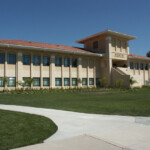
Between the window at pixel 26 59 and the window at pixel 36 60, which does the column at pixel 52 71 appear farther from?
the window at pixel 26 59

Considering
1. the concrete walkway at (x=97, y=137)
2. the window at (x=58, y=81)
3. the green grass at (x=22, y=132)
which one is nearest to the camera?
the concrete walkway at (x=97, y=137)

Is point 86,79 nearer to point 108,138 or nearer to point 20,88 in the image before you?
point 20,88

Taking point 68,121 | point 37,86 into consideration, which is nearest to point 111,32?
point 37,86

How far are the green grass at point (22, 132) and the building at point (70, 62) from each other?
788 inches

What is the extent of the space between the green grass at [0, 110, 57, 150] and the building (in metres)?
20.0

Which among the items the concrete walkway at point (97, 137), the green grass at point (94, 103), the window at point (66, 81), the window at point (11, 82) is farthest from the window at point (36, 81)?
the concrete walkway at point (97, 137)

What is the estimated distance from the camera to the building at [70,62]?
1064 inches

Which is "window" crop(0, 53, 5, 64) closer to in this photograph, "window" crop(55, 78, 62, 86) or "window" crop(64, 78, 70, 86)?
"window" crop(55, 78, 62, 86)

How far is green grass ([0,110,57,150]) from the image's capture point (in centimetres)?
501

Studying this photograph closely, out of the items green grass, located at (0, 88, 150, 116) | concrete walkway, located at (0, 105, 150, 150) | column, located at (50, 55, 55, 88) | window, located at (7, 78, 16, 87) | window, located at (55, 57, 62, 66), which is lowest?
concrete walkway, located at (0, 105, 150, 150)

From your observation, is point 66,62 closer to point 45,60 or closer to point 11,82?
point 45,60

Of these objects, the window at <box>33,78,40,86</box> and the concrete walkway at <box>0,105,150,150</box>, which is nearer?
the concrete walkway at <box>0,105,150,150</box>

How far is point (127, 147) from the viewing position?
4.54 meters

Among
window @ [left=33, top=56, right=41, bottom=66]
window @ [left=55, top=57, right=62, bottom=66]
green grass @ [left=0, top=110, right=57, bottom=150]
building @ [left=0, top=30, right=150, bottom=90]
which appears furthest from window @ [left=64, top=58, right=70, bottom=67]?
green grass @ [left=0, top=110, right=57, bottom=150]
